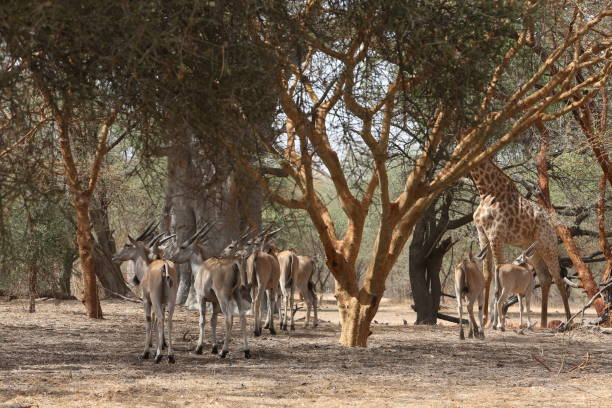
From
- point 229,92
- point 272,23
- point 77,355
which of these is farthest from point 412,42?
point 77,355

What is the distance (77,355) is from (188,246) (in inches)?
78.6

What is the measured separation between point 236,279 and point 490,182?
23.4 feet

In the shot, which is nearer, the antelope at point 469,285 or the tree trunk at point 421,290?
the antelope at point 469,285

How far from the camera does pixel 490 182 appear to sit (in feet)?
57.8

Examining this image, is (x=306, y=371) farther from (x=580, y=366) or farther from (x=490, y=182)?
(x=490, y=182)

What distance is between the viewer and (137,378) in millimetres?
9969

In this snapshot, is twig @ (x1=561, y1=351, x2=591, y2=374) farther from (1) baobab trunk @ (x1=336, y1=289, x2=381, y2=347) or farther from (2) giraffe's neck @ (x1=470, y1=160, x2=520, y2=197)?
(2) giraffe's neck @ (x1=470, y1=160, x2=520, y2=197)

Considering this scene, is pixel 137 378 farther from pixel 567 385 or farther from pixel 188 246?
pixel 567 385

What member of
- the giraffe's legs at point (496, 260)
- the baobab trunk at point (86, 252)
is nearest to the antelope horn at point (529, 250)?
the giraffe's legs at point (496, 260)

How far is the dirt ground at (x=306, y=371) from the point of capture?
28.8ft

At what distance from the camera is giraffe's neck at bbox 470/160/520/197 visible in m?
17.5

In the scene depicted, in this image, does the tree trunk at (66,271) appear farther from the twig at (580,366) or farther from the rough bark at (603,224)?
the twig at (580,366)

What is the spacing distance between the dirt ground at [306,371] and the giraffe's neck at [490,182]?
279 cm

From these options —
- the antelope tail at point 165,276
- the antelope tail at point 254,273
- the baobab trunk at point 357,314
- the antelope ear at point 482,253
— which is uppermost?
the antelope ear at point 482,253
